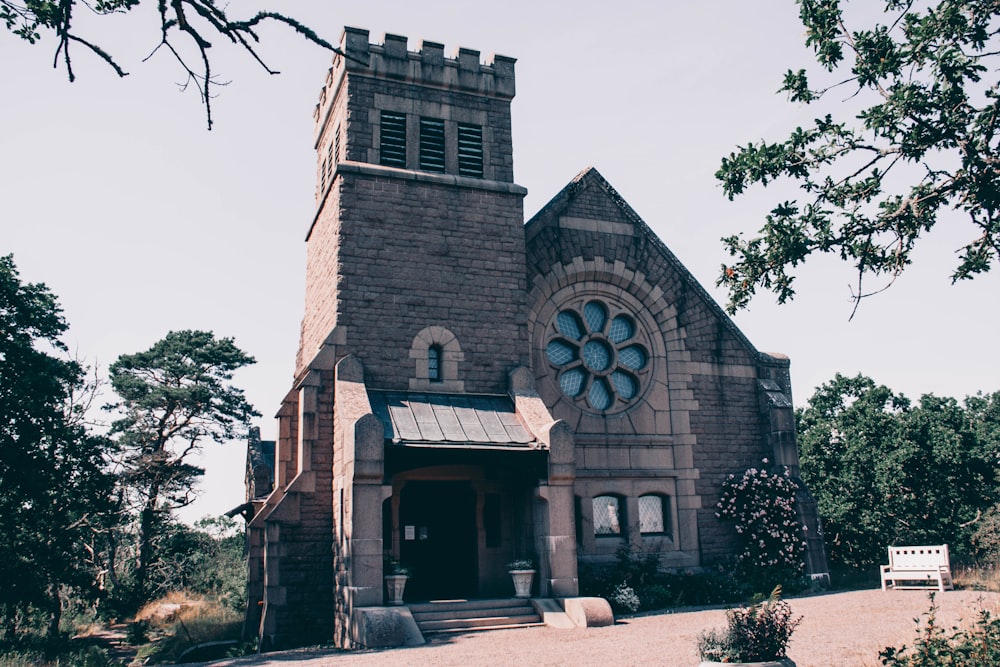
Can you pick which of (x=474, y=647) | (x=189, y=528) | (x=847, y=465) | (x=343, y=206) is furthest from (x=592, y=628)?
(x=189, y=528)

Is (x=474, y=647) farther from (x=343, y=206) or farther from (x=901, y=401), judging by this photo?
(x=901, y=401)

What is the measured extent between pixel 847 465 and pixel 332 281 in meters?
16.2

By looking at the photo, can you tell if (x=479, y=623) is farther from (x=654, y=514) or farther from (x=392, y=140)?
(x=392, y=140)

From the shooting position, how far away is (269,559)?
49.2 feet

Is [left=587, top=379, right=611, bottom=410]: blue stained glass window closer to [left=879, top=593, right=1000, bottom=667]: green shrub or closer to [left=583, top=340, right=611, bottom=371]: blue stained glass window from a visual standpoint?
[left=583, top=340, right=611, bottom=371]: blue stained glass window

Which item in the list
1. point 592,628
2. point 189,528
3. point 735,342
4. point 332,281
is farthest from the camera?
point 189,528

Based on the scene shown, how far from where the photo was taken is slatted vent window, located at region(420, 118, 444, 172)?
58.2 ft

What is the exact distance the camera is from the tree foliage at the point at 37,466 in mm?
18312

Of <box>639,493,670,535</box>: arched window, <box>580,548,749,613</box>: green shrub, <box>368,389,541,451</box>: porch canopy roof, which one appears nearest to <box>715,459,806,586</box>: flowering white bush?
<box>580,548,749,613</box>: green shrub

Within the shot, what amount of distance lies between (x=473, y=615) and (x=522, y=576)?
1.19 metres

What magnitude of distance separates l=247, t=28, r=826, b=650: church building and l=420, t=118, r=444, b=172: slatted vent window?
46 mm

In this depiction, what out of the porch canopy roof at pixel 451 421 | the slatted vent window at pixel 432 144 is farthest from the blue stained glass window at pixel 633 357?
the slatted vent window at pixel 432 144

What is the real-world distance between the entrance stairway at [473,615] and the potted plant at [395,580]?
0.96 feet

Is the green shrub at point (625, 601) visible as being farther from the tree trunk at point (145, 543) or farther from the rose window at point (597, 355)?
the tree trunk at point (145, 543)
